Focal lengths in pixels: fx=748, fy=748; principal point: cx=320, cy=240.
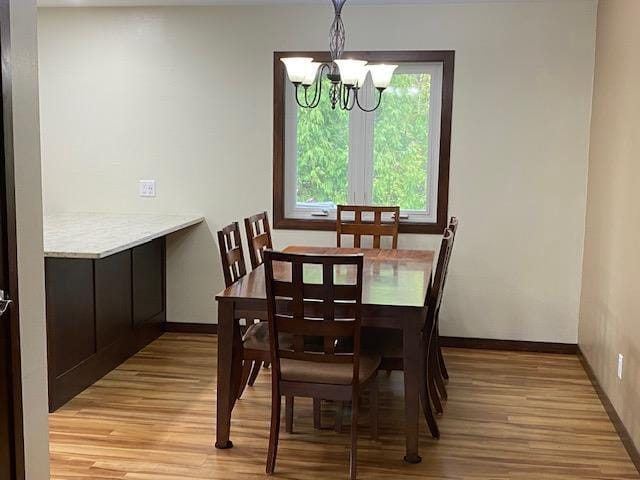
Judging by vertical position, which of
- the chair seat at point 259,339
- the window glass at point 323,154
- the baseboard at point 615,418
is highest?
the window glass at point 323,154

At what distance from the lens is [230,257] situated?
3711mm

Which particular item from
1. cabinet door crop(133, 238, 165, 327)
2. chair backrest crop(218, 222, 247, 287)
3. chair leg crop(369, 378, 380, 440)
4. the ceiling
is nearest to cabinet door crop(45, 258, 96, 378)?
cabinet door crop(133, 238, 165, 327)

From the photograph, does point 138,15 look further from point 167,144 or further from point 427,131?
point 427,131

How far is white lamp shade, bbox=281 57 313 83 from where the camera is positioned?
12.0 feet

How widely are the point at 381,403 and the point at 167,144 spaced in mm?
2452

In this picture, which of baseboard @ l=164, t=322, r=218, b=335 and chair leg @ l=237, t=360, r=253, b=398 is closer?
chair leg @ l=237, t=360, r=253, b=398

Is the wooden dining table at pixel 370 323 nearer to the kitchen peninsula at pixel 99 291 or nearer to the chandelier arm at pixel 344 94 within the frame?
the kitchen peninsula at pixel 99 291

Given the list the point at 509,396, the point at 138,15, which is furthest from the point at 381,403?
the point at 138,15

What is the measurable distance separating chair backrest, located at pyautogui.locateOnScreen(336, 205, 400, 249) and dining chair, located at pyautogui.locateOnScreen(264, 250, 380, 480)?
65.8 inches

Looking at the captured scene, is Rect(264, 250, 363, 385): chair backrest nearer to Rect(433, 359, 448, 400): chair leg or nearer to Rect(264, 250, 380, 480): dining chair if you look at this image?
Rect(264, 250, 380, 480): dining chair

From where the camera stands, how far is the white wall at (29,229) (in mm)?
2287

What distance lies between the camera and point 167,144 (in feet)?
17.3

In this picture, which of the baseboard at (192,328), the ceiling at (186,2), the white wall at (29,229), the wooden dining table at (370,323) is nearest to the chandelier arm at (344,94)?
the ceiling at (186,2)

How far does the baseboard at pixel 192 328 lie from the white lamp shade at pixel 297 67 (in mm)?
2309
